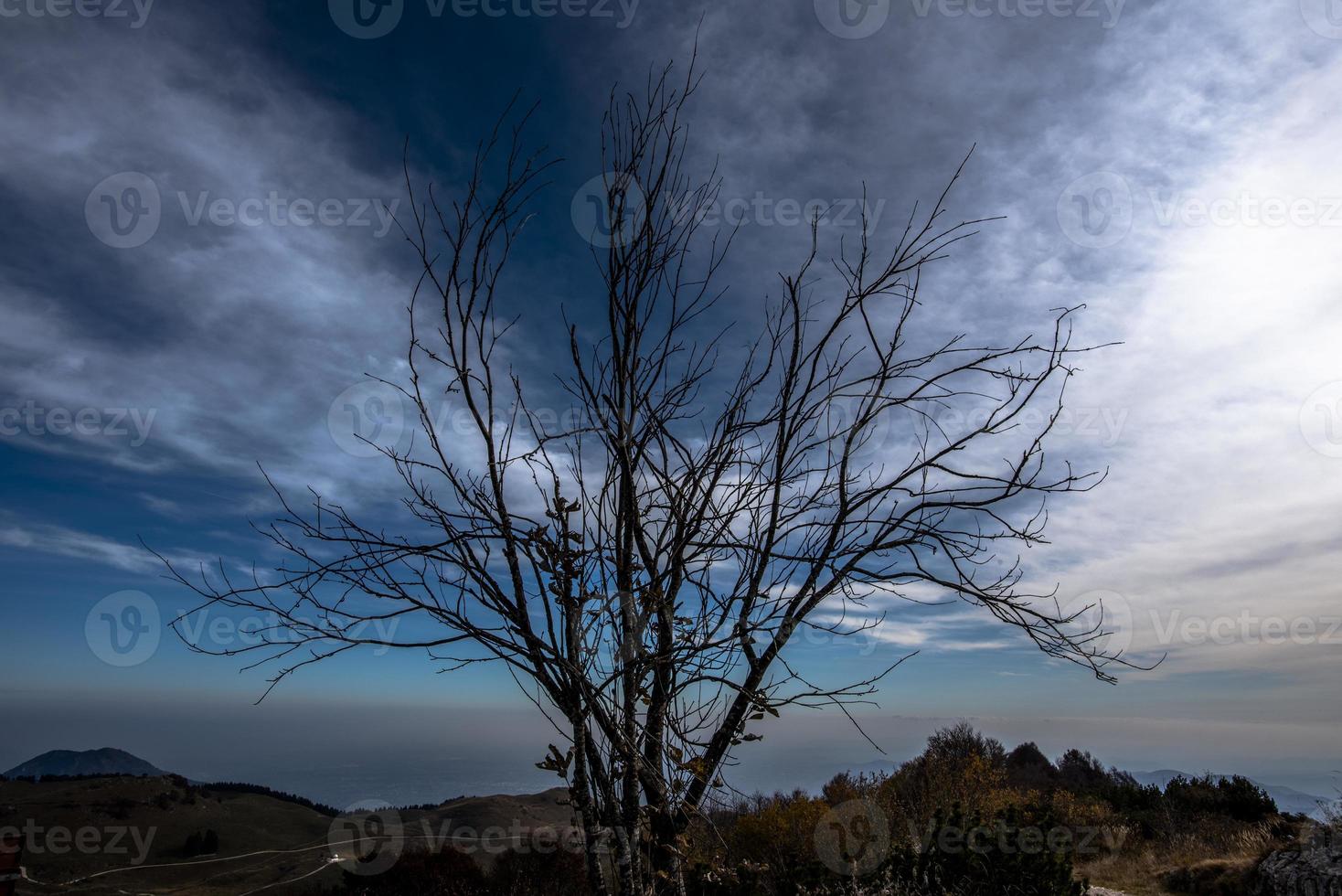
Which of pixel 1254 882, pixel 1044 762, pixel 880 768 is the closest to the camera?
pixel 1254 882

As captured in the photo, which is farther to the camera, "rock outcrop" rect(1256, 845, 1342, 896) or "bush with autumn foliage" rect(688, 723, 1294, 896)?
"rock outcrop" rect(1256, 845, 1342, 896)

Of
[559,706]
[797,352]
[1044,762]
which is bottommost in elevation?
[1044,762]

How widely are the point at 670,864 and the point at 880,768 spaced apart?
14.7 m

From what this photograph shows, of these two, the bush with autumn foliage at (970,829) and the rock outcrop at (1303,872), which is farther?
the rock outcrop at (1303,872)

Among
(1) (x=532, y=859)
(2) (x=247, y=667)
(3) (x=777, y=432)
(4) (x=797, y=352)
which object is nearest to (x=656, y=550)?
(3) (x=777, y=432)

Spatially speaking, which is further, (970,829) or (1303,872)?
(1303,872)

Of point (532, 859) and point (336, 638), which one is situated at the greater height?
point (336, 638)

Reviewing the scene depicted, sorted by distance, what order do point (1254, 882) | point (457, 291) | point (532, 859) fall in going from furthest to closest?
point (1254, 882)
point (532, 859)
point (457, 291)

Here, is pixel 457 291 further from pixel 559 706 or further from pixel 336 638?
Answer: pixel 559 706

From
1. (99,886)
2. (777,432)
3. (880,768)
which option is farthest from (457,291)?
(880,768)

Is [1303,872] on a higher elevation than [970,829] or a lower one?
lower

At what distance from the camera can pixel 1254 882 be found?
8633 millimetres

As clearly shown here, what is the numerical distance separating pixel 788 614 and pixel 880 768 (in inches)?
579

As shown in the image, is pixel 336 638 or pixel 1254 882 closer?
pixel 336 638
